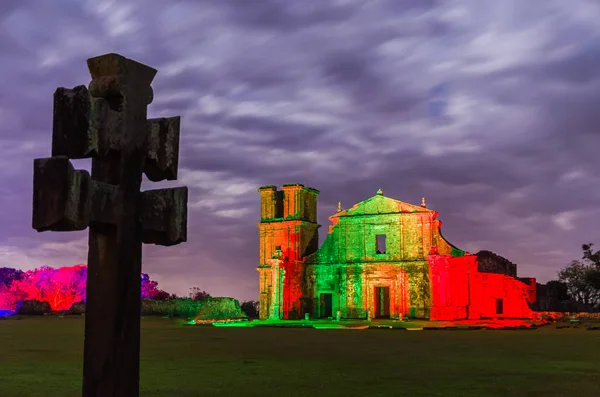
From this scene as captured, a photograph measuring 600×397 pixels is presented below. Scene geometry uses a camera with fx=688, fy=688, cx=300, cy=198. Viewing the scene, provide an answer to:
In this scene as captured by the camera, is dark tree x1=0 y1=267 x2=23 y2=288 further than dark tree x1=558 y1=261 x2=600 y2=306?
Yes

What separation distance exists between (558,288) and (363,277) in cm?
2717

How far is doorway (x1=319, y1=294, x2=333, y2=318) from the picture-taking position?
160 ft

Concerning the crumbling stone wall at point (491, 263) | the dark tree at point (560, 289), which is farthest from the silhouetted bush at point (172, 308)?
the dark tree at point (560, 289)

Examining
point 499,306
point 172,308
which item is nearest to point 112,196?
point 499,306

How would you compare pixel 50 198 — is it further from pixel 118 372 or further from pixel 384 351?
pixel 384 351

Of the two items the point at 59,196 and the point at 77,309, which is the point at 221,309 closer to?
the point at 77,309

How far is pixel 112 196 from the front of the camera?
350 cm

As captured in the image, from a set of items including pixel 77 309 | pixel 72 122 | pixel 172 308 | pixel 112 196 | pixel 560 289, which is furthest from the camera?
pixel 560 289

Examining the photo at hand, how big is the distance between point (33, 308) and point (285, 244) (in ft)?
94.3

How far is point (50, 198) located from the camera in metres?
3.17

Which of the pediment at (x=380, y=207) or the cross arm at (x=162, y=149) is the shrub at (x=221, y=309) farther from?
the cross arm at (x=162, y=149)

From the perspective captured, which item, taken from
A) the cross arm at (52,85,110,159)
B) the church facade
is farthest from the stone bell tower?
the cross arm at (52,85,110,159)

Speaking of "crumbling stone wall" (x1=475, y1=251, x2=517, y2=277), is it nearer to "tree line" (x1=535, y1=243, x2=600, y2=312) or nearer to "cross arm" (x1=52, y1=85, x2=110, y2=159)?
"tree line" (x1=535, y1=243, x2=600, y2=312)

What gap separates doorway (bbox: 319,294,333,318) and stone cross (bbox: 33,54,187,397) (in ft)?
149
